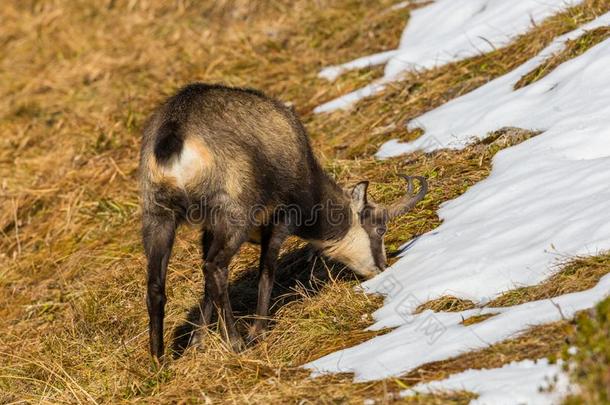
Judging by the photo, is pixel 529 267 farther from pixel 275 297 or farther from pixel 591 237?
pixel 275 297

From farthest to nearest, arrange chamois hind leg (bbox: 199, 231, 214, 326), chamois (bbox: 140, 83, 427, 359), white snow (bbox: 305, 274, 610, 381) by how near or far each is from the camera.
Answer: chamois hind leg (bbox: 199, 231, 214, 326) < chamois (bbox: 140, 83, 427, 359) < white snow (bbox: 305, 274, 610, 381)

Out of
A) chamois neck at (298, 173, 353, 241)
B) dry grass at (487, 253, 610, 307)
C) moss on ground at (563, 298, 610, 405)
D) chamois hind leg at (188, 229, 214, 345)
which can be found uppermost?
moss on ground at (563, 298, 610, 405)

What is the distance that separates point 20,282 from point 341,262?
3.24m

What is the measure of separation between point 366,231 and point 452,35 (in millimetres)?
4208

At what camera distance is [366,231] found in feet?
23.2

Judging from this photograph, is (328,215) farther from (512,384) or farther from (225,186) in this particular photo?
(512,384)

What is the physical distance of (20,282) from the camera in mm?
8469

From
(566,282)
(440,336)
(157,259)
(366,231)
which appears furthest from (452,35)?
(440,336)

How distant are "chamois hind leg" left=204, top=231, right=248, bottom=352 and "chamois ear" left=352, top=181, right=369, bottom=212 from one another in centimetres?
143

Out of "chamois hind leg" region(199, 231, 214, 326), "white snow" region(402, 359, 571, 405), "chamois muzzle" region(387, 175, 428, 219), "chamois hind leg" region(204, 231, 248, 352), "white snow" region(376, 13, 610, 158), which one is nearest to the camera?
"white snow" region(402, 359, 571, 405)

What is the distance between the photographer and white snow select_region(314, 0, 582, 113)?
988 centimetres

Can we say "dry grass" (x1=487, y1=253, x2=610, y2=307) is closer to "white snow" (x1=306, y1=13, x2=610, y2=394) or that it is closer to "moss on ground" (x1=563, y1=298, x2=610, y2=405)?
"white snow" (x1=306, y1=13, x2=610, y2=394)
